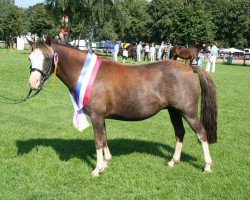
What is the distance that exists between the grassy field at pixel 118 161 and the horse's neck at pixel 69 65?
1.66m

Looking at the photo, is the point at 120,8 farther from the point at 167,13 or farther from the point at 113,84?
the point at 167,13

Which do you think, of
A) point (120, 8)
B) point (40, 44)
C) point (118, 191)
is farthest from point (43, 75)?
point (120, 8)

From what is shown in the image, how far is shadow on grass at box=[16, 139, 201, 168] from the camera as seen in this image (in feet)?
26.3

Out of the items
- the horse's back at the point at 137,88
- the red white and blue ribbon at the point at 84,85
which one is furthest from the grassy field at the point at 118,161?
the horse's back at the point at 137,88

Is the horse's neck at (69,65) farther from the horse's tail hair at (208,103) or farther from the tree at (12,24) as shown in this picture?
the tree at (12,24)

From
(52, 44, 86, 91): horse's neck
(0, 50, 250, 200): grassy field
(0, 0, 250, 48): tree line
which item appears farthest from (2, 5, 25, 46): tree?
(52, 44, 86, 91): horse's neck

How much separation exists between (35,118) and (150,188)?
19.8 feet

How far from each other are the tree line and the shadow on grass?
2.50m

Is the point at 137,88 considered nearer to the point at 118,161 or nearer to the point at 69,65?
the point at 69,65

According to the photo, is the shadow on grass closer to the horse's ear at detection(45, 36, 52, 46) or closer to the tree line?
the horse's ear at detection(45, 36, 52, 46)

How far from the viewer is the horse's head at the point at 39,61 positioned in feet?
21.3

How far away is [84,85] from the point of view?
6.76 metres

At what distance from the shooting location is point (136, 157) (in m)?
7.92

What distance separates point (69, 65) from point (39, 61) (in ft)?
1.91
